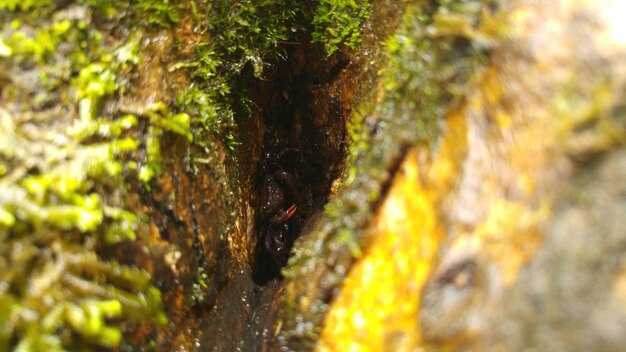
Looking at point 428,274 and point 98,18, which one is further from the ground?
point 98,18

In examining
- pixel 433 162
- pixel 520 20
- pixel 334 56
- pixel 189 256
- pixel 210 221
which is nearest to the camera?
pixel 520 20

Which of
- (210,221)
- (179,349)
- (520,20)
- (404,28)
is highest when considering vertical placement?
(520,20)

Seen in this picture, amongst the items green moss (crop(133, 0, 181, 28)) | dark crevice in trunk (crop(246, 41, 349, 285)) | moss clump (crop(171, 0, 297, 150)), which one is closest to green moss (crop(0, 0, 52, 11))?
green moss (crop(133, 0, 181, 28))

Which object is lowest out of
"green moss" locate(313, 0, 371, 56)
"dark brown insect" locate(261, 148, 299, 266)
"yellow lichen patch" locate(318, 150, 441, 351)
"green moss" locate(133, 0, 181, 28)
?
"dark brown insect" locate(261, 148, 299, 266)

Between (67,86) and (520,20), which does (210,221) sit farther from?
(520,20)

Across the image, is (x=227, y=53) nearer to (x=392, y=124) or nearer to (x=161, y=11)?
(x=161, y=11)

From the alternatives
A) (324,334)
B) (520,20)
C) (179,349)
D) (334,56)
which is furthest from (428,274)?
(334,56)

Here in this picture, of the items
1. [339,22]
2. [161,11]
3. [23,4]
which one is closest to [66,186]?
[23,4]

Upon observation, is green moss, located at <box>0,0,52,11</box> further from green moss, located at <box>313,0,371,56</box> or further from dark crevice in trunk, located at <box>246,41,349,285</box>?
green moss, located at <box>313,0,371,56</box>
